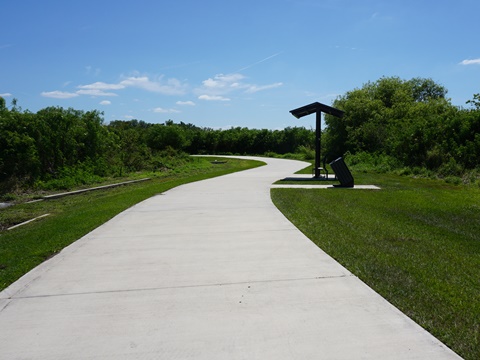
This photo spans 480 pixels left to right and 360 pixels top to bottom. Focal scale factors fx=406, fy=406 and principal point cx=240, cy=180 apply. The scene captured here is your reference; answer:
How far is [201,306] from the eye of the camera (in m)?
3.94

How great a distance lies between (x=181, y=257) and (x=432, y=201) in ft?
25.8

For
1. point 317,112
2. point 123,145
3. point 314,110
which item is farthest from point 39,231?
point 123,145

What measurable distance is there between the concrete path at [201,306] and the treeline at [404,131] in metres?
16.1

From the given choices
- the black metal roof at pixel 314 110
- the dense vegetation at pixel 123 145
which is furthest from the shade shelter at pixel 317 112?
the dense vegetation at pixel 123 145

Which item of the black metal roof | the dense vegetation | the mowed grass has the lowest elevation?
the mowed grass

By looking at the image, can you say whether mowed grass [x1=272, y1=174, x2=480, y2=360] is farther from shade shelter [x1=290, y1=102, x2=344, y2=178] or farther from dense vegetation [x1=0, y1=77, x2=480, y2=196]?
dense vegetation [x1=0, y1=77, x2=480, y2=196]

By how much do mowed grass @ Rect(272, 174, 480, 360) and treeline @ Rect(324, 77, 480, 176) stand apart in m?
8.79

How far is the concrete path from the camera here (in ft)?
10.3

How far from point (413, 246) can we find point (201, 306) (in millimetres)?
3686

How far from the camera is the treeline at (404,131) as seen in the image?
1972cm

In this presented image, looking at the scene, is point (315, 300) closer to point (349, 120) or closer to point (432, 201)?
point (432, 201)

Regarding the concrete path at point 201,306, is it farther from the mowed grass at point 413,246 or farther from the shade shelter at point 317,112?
the shade shelter at point 317,112

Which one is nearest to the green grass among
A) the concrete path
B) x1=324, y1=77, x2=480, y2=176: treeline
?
the concrete path

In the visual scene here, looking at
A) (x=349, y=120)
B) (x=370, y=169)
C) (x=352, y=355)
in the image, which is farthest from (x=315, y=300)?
(x=349, y=120)
